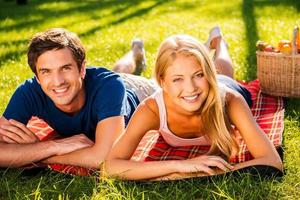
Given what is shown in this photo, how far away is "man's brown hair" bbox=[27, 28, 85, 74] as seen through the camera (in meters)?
3.86

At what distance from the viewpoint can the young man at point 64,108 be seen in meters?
3.86

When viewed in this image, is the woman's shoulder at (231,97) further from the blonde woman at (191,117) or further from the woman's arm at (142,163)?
the woman's arm at (142,163)

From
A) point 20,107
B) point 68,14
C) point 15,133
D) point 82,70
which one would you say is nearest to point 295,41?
point 82,70

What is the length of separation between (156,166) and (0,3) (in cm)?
1870

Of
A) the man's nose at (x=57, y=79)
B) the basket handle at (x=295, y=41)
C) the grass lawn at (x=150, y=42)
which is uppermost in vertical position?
the man's nose at (x=57, y=79)

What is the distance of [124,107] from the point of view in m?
4.11

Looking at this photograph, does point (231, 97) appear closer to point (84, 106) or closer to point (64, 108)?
point (84, 106)

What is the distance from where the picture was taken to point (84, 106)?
165 inches

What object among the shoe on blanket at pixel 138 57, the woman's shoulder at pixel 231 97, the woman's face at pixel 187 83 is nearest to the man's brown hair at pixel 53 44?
the woman's face at pixel 187 83

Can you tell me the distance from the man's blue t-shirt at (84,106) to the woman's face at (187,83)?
0.58 m

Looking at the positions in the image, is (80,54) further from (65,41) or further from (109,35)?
(109,35)

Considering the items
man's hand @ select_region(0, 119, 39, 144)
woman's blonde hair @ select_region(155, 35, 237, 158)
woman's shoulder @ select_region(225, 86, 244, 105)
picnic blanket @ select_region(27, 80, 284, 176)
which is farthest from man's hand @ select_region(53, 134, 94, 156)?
woman's shoulder @ select_region(225, 86, 244, 105)

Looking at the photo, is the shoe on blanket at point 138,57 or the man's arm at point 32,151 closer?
the man's arm at point 32,151

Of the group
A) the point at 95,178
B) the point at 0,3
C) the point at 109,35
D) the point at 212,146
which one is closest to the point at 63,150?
the point at 95,178
